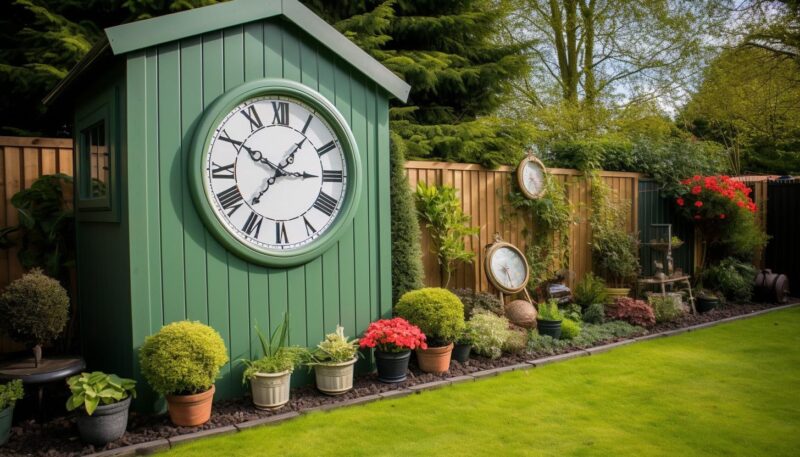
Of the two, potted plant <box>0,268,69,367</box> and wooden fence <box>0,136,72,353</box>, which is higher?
wooden fence <box>0,136,72,353</box>

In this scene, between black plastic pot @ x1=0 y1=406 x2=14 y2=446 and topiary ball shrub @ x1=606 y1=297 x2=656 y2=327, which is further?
topiary ball shrub @ x1=606 y1=297 x2=656 y2=327

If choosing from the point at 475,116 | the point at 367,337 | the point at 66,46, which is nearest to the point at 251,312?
the point at 367,337

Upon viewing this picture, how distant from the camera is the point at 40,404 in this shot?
13.0 ft

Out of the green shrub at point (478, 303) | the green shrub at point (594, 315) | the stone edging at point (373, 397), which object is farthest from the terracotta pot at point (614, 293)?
the green shrub at point (478, 303)

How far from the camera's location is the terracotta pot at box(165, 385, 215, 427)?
12.7 feet

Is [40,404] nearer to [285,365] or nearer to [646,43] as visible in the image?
[285,365]

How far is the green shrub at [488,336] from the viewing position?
225 inches

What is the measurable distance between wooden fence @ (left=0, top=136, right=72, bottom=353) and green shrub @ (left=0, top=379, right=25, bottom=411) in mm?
1688

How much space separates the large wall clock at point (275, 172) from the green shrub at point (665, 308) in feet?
16.1

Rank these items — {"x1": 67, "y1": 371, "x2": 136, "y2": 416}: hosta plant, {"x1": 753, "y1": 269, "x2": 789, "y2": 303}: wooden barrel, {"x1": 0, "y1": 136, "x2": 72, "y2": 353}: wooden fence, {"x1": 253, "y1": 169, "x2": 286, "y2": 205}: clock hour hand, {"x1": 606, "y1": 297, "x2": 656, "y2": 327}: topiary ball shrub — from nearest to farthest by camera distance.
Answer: {"x1": 67, "y1": 371, "x2": 136, "y2": 416}: hosta plant, {"x1": 253, "y1": 169, "x2": 286, "y2": 205}: clock hour hand, {"x1": 0, "y1": 136, "x2": 72, "y2": 353}: wooden fence, {"x1": 606, "y1": 297, "x2": 656, "y2": 327}: topiary ball shrub, {"x1": 753, "y1": 269, "x2": 789, "y2": 303}: wooden barrel

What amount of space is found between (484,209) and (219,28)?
4.10 meters

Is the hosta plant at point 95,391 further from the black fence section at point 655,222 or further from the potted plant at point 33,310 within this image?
the black fence section at point 655,222

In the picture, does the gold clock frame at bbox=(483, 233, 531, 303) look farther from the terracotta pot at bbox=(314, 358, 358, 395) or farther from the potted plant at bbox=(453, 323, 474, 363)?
the terracotta pot at bbox=(314, 358, 358, 395)

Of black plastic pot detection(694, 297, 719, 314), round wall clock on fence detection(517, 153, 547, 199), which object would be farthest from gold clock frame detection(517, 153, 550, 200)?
black plastic pot detection(694, 297, 719, 314)
